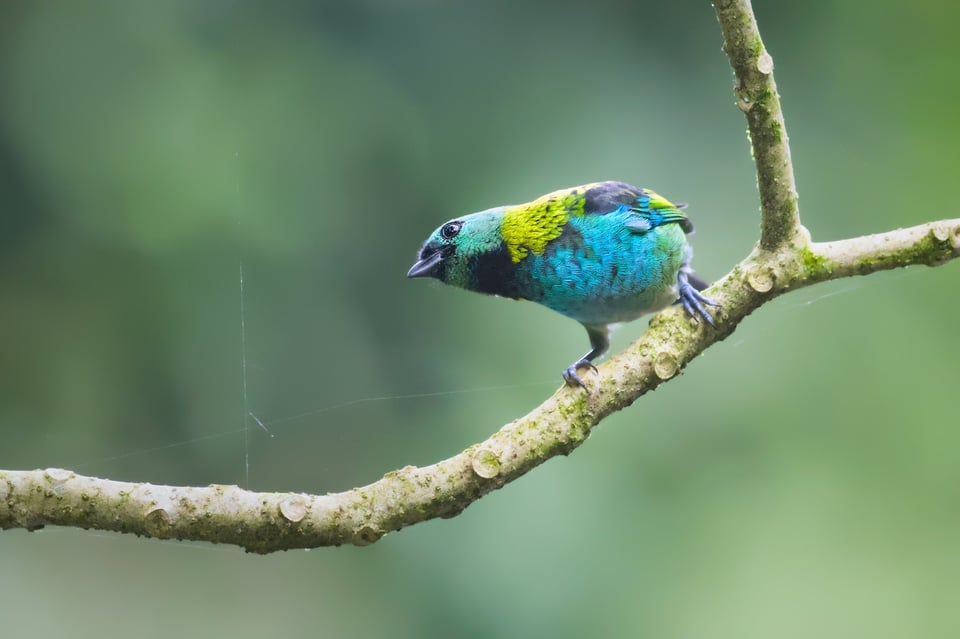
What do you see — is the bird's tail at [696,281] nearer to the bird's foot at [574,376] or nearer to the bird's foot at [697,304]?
the bird's foot at [697,304]

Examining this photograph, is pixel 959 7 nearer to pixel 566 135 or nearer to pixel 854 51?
pixel 854 51

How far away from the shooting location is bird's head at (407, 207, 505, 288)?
2654 millimetres

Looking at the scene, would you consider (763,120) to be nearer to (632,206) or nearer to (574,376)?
(632,206)

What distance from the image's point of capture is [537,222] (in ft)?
9.68

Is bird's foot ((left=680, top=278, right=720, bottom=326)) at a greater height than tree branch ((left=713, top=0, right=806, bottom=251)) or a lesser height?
lesser

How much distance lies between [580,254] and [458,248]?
44cm

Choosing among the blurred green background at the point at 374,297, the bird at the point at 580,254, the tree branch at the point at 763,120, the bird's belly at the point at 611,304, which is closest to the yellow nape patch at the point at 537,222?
the bird at the point at 580,254

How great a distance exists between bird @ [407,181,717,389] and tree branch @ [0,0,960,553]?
0.14 m

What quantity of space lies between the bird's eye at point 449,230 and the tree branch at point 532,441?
0.53m

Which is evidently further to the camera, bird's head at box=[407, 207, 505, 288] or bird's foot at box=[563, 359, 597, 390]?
bird's head at box=[407, 207, 505, 288]

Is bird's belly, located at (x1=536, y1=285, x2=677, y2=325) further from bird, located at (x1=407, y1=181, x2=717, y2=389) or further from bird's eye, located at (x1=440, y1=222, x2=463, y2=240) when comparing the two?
bird's eye, located at (x1=440, y1=222, x2=463, y2=240)

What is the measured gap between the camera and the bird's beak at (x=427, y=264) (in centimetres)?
258

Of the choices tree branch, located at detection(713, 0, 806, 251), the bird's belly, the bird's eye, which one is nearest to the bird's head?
the bird's eye

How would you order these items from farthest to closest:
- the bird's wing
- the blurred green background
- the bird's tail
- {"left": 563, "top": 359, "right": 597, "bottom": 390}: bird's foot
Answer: the blurred green background, the bird's tail, the bird's wing, {"left": 563, "top": 359, "right": 597, "bottom": 390}: bird's foot
